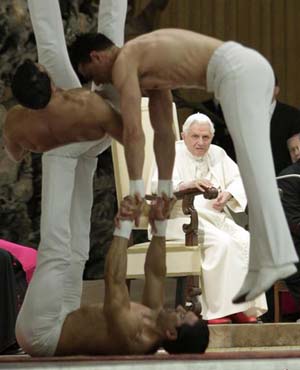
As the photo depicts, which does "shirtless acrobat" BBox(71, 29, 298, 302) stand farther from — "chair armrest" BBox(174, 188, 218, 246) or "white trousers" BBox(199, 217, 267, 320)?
"white trousers" BBox(199, 217, 267, 320)

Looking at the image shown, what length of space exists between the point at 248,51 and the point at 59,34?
96 centimetres

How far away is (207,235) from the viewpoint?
8.08 metres

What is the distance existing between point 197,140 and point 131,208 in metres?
2.93

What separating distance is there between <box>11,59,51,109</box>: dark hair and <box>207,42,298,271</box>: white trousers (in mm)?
783

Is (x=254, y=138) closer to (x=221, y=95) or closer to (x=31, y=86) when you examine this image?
(x=221, y=95)

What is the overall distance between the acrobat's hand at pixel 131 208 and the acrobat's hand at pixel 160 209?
18 cm

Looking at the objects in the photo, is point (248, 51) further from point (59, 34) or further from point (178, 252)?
point (178, 252)

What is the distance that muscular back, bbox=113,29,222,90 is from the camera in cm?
564

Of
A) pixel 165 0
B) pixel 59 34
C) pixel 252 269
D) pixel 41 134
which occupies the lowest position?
pixel 252 269

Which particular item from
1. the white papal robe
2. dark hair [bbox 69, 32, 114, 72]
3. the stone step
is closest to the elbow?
dark hair [bbox 69, 32, 114, 72]

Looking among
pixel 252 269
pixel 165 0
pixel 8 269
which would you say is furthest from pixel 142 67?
pixel 165 0

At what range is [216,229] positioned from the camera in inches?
321

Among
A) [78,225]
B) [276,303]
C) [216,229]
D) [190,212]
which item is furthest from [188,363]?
[276,303]

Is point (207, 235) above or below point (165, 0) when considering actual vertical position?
below
